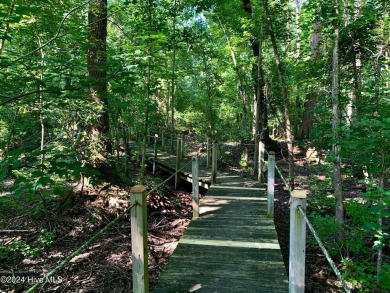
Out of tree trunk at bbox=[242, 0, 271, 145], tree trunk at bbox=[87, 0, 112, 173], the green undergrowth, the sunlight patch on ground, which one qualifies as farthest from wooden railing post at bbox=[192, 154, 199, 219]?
tree trunk at bbox=[242, 0, 271, 145]

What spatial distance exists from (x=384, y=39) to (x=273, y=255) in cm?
551

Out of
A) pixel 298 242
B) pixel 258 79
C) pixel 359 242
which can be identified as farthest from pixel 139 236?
pixel 258 79

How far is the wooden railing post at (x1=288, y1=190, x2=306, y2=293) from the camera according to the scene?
213cm

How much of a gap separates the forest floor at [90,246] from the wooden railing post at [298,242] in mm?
2721

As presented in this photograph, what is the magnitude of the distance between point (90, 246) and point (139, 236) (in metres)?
3.35

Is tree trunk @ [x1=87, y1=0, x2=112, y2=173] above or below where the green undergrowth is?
above

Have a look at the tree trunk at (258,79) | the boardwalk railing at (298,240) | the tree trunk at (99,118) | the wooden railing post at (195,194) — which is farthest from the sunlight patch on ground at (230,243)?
the tree trunk at (258,79)

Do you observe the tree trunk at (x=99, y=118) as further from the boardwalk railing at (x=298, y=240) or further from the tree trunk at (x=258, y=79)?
the tree trunk at (x=258, y=79)

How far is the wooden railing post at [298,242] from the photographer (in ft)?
6.98

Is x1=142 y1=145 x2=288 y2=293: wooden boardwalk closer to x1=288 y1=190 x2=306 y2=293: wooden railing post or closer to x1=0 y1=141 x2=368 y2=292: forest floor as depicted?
x1=288 y1=190 x2=306 y2=293: wooden railing post

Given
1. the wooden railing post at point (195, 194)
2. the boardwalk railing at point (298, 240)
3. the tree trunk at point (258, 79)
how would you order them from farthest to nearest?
the tree trunk at point (258, 79), the wooden railing post at point (195, 194), the boardwalk railing at point (298, 240)

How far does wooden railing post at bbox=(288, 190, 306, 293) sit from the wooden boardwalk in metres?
0.85

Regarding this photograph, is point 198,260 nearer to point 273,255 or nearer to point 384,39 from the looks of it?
point 273,255

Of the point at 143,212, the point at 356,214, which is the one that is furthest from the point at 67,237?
the point at 356,214
